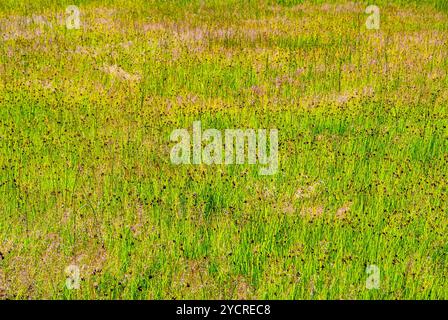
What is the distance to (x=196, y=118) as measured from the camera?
8.26 metres

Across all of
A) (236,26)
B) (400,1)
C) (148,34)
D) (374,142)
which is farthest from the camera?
(400,1)

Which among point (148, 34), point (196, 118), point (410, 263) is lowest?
point (410, 263)

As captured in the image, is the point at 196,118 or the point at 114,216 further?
the point at 196,118

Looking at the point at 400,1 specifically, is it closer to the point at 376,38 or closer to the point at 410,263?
the point at 376,38

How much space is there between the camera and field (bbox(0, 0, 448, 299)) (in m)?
4.75

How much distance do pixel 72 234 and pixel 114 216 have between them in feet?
1.64

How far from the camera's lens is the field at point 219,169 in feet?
15.6

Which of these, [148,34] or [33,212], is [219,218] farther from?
[148,34]

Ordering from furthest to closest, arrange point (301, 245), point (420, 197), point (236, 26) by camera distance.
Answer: point (236, 26) < point (420, 197) < point (301, 245)

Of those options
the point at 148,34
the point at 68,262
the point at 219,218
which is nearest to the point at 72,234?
the point at 68,262

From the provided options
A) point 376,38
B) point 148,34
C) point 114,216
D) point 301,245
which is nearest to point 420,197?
point 301,245

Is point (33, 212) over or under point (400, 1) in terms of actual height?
under

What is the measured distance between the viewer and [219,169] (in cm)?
654

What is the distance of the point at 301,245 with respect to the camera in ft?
16.9
